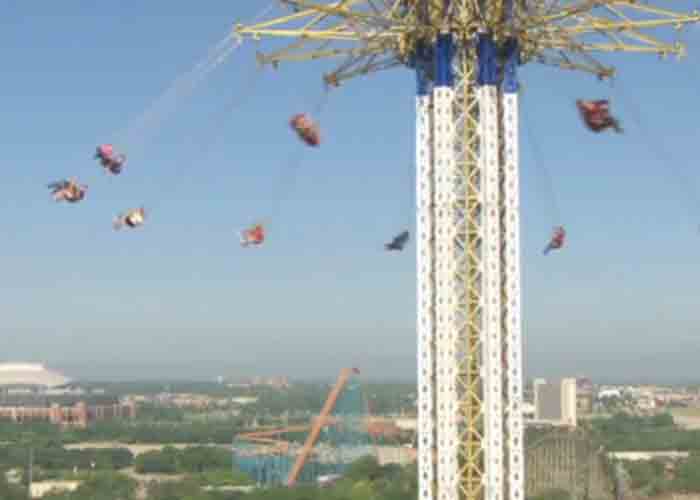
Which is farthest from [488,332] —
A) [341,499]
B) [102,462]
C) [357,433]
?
[102,462]

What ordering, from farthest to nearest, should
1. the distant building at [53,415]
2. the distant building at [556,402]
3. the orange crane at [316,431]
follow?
the distant building at [53,415] < the distant building at [556,402] < the orange crane at [316,431]

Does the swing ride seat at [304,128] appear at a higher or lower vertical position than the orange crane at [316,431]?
higher

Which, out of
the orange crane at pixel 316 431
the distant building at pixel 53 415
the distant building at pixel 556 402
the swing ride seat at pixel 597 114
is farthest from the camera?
the distant building at pixel 53 415

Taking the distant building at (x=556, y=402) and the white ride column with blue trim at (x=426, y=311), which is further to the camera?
the distant building at (x=556, y=402)

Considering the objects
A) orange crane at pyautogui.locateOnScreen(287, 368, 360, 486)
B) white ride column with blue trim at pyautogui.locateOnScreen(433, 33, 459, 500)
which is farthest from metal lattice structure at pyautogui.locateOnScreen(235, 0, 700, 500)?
orange crane at pyautogui.locateOnScreen(287, 368, 360, 486)

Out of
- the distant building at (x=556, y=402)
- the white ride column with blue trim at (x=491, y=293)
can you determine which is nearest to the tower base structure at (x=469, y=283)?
the white ride column with blue trim at (x=491, y=293)

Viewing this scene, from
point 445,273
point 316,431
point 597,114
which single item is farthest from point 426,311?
point 316,431

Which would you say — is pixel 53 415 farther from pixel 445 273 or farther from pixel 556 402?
pixel 445 273

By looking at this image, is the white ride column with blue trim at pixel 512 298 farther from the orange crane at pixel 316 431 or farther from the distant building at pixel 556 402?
the distant building at pixel 556 402

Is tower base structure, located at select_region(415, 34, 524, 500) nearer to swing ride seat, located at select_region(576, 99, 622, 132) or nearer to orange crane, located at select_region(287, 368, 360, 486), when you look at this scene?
swing ride seat, located at select_region(576, 99, 622, 132)
